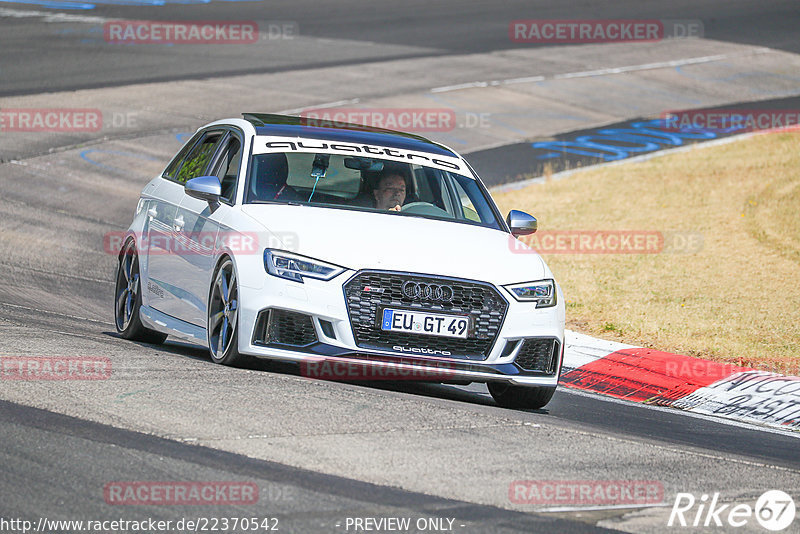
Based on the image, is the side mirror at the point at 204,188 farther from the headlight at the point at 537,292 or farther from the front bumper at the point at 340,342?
the headlight at the point at 537,292

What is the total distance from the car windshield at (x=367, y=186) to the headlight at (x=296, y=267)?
914 mm

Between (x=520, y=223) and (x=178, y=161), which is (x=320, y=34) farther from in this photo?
(x=520, y=223)

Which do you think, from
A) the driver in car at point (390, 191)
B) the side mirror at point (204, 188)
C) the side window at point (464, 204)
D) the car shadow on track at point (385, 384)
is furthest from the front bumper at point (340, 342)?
the side window at point (464, 204)

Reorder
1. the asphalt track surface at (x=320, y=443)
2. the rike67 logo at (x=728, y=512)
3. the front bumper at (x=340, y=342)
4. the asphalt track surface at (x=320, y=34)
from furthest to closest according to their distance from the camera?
the asphalt track surface at (x=320, y=34) → the front bumper at (x=340, y=342) → the rike67 logo at (x=728, y=512) → the asphalt track surface at (x=320, y=443)

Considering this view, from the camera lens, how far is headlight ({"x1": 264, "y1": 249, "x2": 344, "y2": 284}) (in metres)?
7.55

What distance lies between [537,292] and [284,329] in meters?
1.62

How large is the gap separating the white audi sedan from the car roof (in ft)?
0.08

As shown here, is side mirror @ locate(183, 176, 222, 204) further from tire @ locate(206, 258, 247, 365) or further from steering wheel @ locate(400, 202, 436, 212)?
steering wheel @ locate(400, 202, 436, 212)

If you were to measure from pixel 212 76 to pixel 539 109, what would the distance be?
691 cm

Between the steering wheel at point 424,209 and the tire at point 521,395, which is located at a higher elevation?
the steering wheel at point 424,209

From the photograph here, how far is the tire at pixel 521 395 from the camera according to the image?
8297mm

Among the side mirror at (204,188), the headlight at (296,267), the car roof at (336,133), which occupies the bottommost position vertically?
the headlight at (296,267)

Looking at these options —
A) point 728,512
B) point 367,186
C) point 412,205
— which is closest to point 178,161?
point 367,186

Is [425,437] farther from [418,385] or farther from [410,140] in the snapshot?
[410,140]
